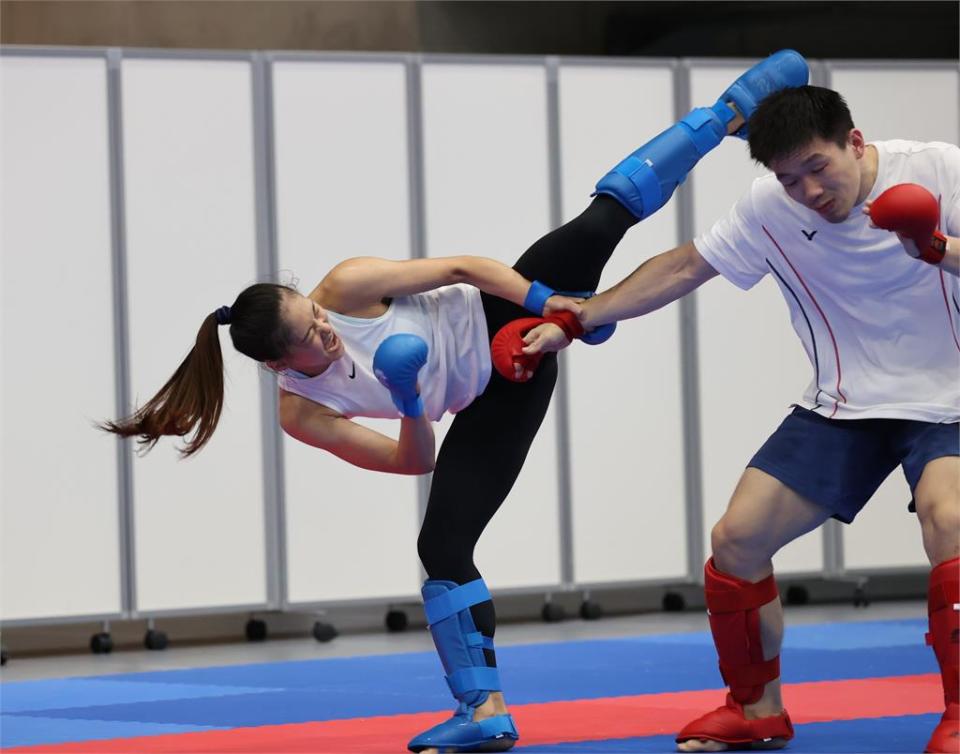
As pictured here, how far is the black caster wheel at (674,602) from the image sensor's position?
23.5ft

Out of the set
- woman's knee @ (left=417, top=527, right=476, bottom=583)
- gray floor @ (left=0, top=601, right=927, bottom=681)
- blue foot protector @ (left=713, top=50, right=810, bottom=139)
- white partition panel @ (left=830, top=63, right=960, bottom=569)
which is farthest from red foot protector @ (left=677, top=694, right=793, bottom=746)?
white partition panel @ (left=830, top=63, right=960, bottom=569)

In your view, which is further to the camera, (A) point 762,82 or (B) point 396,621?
(B) point 396,621

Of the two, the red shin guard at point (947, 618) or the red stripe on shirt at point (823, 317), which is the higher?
the red stripe on shirt at point (823, 317)

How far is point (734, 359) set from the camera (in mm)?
7148

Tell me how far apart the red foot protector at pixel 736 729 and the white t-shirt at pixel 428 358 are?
94cm

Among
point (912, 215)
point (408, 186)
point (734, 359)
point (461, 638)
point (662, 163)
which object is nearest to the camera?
point (912, 215)

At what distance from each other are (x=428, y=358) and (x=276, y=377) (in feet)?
8.02

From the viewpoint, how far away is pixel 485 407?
3.76m

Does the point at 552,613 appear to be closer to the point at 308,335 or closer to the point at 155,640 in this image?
the point at 155,640

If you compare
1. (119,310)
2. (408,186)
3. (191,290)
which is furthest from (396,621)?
(408,186)

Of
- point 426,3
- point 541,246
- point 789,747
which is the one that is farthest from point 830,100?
point 426,3

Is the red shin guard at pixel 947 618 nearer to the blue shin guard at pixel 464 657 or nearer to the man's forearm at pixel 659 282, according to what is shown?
the man's forearm at pixel 659 282

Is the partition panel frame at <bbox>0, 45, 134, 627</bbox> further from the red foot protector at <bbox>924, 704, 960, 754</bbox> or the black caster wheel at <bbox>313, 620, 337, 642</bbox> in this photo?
the red foot protector at <bbox>924, 704, 960, 754</bbox>

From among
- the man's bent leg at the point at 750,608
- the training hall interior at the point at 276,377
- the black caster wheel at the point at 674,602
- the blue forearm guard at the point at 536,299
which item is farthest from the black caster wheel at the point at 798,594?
the blue forearm guard at the point at 536,299
